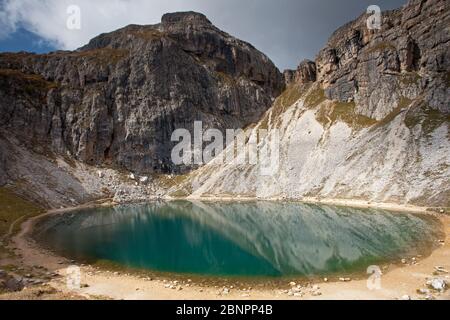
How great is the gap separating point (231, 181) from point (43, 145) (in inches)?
3145

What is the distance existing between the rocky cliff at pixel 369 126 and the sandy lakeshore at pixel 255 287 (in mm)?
40894

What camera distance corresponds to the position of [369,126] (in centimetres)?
10825

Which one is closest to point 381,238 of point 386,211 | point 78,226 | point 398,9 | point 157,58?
point 386,211

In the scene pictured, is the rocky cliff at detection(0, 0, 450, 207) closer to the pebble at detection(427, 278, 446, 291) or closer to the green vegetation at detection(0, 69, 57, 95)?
the green vegetation at detection(0, 69, 57, 95)

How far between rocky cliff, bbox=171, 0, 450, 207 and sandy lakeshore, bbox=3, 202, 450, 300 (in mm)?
40894

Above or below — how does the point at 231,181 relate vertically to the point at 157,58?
below

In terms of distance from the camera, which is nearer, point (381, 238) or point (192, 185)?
point (381, 238)

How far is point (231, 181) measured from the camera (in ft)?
399

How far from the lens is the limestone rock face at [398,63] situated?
10250cm

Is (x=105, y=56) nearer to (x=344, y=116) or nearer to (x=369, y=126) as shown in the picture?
(x=344, y=116)

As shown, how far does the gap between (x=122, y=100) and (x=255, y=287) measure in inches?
6129
